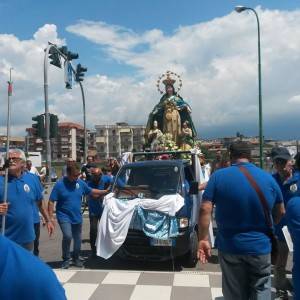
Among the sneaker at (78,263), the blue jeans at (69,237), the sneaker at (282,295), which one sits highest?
the blue jeans at (69,237)

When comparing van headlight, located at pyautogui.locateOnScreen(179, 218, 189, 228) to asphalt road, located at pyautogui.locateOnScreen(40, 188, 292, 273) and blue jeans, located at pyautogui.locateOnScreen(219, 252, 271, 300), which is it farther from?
blue jeans, located at pyautogui.locateOnScreen(219, 252, 271, 300)

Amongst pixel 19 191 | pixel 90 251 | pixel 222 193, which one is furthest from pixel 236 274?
pixel 90 251

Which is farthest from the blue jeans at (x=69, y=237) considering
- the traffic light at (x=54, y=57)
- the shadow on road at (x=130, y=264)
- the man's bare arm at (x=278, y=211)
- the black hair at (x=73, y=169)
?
the traffic light at (x=54, y=57)

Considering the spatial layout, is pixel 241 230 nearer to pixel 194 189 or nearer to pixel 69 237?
pixel 194 189

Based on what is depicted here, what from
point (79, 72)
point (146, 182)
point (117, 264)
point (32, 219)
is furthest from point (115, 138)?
point (32, 219)

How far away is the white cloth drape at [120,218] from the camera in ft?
26.8

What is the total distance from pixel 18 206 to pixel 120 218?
265cm

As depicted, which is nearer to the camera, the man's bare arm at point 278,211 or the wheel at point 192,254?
the man's bare arm at point 278,211

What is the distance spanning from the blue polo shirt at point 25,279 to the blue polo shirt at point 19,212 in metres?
4.48

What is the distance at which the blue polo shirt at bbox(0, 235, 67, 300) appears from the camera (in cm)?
137

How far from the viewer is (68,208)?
27.0ft

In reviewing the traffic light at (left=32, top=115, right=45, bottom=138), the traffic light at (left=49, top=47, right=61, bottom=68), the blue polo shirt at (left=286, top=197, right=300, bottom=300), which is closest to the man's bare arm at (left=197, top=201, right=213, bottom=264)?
the blue polo shirt at (left=286, top=197, right=300, bottom=300)

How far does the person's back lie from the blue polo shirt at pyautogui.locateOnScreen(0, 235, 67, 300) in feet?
9.64

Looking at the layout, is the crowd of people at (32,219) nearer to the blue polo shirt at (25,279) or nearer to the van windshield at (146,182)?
the blue polo shirt at (25,279)
